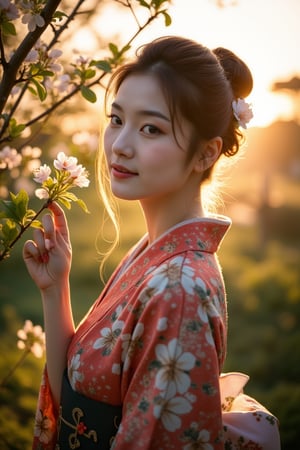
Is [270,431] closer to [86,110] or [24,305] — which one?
[24,305]

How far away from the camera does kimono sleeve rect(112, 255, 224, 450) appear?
1.41 m

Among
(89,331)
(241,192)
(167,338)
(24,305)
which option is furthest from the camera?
(241,192)

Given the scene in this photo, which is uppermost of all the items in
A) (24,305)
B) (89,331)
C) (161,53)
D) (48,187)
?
(161,53)

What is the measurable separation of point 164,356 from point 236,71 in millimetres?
1099

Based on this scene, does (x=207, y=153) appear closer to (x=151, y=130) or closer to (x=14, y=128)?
(x=151, y=130)

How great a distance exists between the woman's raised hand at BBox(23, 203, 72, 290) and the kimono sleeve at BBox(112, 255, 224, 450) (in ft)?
1.62

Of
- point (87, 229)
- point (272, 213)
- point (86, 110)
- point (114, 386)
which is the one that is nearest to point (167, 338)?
point (114, 386)

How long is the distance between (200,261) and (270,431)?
67 centimetres

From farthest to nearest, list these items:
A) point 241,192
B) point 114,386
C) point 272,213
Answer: point 241,192
point 272,213
point 114,386

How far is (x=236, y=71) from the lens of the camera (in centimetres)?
184

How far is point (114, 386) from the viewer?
1.55 m

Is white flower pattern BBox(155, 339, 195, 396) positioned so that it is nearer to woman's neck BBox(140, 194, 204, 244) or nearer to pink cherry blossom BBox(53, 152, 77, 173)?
woman's neck BBox(140, 194, 204, 244)

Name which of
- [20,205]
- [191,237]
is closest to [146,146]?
[191,237]

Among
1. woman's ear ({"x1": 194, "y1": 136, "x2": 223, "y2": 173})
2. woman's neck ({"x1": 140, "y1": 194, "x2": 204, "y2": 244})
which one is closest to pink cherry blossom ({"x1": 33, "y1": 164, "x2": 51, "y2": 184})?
woman's neck ({"x1": 140, "y1": 194, "x2": 204, "y2": 244})
